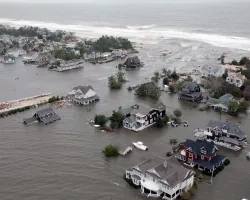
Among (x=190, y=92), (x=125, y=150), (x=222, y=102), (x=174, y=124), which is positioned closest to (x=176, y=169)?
(x=125, y=150)

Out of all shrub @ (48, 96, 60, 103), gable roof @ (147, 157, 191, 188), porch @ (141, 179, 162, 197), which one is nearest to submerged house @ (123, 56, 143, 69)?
shrub @ (48, 96, 60, 103)

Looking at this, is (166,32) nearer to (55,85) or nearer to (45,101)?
(55,85)

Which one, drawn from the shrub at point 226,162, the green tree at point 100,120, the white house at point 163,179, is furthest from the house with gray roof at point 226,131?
the green tree at point 100,120

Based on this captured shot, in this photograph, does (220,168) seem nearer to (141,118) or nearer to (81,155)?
(141,118)

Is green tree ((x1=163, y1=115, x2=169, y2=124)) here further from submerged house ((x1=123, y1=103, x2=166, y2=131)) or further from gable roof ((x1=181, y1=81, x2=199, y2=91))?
gable roof ((x1=181, y1=81, x2=199, y2=91))

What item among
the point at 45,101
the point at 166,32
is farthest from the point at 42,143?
the point at 166,32

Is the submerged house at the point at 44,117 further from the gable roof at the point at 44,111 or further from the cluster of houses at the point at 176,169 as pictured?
the cluster of houses at the point at 176,169
